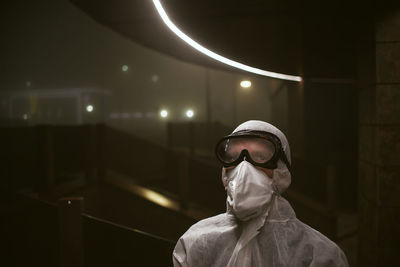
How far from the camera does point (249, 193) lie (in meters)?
1.93

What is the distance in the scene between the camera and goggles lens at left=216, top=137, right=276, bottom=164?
2201 millimetres

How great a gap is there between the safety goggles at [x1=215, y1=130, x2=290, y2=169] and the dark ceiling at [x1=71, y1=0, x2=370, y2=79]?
1.67 meters

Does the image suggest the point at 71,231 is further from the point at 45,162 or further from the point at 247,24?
A: the point at 247,24

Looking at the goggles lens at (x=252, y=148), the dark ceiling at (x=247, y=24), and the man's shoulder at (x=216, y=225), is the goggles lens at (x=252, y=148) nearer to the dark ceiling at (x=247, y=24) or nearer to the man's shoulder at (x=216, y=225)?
the man's shoulder at (x=216, y=225)

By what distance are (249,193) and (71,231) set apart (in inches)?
98.8

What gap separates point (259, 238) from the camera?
2002 millimetres

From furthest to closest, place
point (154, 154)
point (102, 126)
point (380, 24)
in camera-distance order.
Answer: point (154, 154), point (102, 126), point (380, 24)

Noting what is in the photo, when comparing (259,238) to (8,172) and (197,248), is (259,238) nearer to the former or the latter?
(197,248)

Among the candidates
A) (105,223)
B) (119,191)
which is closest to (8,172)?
(119,191)

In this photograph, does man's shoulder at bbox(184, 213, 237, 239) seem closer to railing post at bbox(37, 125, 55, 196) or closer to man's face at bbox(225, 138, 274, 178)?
man's face at bbox(225, 138, 274, 178)

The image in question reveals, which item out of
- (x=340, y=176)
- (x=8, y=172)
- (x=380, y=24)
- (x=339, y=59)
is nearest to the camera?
(x=380, y=24)

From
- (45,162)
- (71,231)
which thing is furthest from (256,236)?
(45,162)

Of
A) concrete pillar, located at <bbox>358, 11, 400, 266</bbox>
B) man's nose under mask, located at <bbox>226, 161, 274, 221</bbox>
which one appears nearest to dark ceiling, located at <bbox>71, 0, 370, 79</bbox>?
concrete pillar, located at <bbox>358, 11, 400, 266</bbox>

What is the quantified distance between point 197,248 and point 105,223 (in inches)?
78.9
